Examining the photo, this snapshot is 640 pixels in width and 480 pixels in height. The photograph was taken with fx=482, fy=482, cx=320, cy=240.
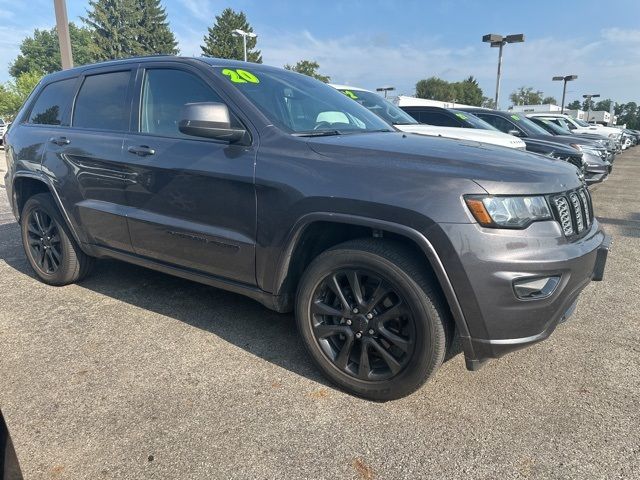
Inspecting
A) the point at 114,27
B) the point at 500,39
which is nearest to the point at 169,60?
the point at 500,39

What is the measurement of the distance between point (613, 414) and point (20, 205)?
4832 millimetres

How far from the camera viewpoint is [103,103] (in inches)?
145

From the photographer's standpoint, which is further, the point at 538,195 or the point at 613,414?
the point at 613,414

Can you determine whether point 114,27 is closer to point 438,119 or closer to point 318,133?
point 438,119

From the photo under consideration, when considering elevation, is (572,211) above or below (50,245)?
above

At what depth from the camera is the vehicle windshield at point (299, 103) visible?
117 inches

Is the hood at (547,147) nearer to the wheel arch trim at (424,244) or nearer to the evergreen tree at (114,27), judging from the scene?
the wheel arch trim at (424,244)

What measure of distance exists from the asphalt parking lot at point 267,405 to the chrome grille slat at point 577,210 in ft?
3.00

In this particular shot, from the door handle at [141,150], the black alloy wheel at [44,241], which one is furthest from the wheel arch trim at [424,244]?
the black alloy wheel at [44,241]

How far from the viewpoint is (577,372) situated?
112 inches

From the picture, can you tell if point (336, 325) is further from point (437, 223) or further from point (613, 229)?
point (613, 229)

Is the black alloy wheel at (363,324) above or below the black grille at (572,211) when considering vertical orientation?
below

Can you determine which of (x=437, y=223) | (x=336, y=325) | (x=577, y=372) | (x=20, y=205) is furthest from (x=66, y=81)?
(x=577, y=372)

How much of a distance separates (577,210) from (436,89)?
287 ft
